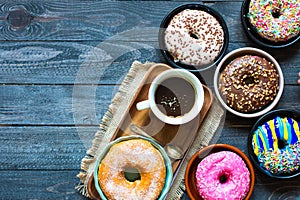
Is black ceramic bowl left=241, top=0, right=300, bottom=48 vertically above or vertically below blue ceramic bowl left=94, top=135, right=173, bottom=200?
above

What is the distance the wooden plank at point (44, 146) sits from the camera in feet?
5.78

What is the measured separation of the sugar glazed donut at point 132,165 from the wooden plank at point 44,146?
155 millimetres

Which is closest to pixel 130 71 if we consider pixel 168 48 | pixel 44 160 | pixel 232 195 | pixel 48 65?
pixel 168 48

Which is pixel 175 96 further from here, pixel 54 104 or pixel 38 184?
pixel 38 184

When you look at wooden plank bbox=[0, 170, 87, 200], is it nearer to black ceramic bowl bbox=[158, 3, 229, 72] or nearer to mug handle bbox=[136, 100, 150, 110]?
mug handle bbox=[136, 100, 150, 110]

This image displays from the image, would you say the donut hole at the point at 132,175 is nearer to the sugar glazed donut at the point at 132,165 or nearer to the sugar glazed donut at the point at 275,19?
the sugar glazed donut at the point at 132,165

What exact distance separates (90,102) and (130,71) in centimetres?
17

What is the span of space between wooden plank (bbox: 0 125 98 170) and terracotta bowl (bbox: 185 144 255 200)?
349 millimetres

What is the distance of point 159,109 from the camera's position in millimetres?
1658

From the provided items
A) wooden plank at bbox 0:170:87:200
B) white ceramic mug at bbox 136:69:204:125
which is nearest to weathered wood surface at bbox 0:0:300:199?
wooden plank at bbox 0:170:87:200

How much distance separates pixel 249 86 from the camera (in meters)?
1.71

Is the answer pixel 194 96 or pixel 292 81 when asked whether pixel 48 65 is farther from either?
pixel 292 81

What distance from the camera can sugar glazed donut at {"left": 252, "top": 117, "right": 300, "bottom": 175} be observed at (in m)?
1.68

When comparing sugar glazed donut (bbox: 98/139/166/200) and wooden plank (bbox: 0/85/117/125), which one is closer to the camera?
sugar glazed donut (bbox: 98/139/166/200)
